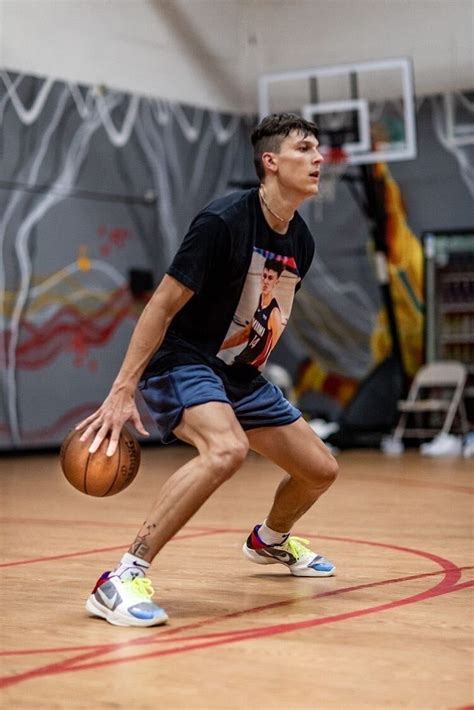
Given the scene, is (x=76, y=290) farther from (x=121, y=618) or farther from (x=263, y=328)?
(x=121, y=618)

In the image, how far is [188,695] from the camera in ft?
10.2

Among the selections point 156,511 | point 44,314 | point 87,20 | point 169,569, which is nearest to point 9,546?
point 169,569

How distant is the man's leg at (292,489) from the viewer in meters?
4.84

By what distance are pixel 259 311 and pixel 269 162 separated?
0.60 m

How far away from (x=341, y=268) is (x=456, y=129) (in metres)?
2.44

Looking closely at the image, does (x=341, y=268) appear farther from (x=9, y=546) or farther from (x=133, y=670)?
(x=133, y=670)

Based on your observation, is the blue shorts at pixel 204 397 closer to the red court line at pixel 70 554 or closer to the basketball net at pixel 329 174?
the red court line at pixel 70 554

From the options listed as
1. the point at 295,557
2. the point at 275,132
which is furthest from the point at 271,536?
the point at 275,132

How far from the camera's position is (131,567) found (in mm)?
4168

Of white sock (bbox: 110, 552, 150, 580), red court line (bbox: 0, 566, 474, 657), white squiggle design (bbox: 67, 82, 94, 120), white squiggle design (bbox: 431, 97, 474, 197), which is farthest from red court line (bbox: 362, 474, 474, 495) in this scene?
white squiggle design (bbox: 67, 82, 94, 120)

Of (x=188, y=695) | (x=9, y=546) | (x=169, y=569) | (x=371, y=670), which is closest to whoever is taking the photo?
(x=188, y=695)

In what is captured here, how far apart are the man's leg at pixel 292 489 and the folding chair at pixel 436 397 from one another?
9345 mm

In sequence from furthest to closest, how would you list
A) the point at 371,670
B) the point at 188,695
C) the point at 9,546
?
the point at 9,546 < the point at 371,670 < the point at 188,695

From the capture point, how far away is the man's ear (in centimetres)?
465
